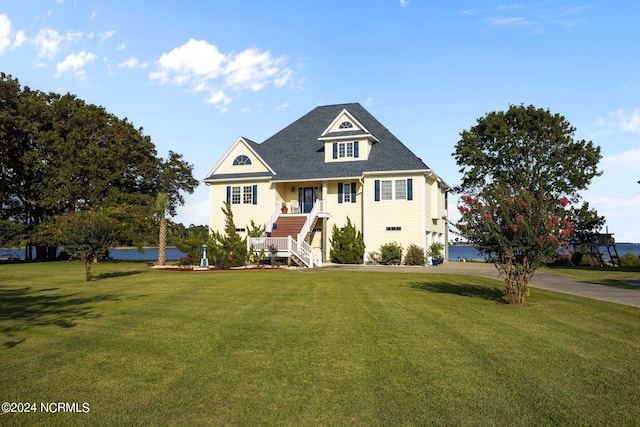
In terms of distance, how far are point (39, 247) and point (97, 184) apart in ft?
32.7

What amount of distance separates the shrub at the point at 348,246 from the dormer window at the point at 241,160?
8.96m

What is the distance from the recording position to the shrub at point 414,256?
31.3m

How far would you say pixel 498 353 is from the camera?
7.57 m

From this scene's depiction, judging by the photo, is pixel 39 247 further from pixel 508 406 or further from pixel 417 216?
pixel 508 406

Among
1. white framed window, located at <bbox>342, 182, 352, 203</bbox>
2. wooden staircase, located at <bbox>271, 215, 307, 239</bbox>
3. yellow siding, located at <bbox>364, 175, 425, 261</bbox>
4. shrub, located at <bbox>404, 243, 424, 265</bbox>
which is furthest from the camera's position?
white framed window, located at <bbox>342, 182, 352, 203</bbox>

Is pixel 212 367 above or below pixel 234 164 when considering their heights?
below

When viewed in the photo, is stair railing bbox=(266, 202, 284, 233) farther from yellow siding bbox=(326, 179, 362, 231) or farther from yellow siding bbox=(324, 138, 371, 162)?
yellow siding bbox=(324, 138, 371, 162)

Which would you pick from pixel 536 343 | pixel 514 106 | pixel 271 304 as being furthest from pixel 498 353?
pixel 514 106

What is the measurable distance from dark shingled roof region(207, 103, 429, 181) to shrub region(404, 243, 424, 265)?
5335 mm

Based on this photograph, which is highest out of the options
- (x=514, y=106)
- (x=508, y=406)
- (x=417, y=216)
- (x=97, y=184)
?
(x=514, y=106)

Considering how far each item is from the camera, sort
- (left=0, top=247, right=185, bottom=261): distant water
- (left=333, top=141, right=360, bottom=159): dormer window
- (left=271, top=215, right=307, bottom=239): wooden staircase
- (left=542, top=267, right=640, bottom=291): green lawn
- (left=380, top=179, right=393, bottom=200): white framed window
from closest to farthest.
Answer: (left=542, top=267, right=640, bottom=291): green lawn < (left=271, top=215, right=307, bottom=239): wooden staircase < (left=380, top=179, right=393, bottom=200): white framed window < (left=333, top=141, right=360, bottom=159): dormer window < (left=0, top=247, right=185, bottom=261): distant water

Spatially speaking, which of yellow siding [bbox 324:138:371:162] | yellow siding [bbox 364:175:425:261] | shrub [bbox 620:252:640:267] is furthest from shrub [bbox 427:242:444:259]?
shrub [bbox 620:252:640:267]

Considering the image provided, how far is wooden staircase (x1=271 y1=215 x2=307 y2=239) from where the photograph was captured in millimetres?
31750

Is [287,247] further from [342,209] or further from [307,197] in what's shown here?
[307,197]
